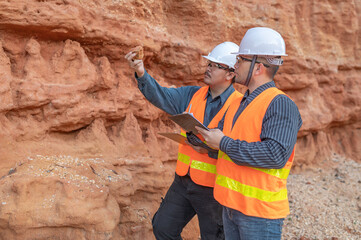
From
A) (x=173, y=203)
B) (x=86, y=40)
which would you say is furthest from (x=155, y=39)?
→ (x=173, y=203)

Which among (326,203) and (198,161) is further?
(326,203)

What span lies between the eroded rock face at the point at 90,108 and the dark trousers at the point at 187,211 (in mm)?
504

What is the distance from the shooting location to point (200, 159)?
3232mm

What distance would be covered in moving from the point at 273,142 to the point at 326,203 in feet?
14.2

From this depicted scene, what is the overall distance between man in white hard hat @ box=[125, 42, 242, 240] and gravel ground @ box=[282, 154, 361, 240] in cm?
230

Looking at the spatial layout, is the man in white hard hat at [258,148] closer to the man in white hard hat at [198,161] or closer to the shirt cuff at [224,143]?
the shirt cuff at [224,143]

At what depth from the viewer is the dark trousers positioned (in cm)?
321

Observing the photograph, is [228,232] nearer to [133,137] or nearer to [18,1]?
[133,137]

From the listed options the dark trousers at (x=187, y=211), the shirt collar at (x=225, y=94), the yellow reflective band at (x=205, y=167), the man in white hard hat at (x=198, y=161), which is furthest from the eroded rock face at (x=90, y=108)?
the shirt collar at (x=225, y=94)

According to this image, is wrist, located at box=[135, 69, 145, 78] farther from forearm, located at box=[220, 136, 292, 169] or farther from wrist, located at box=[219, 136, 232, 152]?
forearm, located at box=[220, 136, 292, 169]

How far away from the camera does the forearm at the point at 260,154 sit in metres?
2.28

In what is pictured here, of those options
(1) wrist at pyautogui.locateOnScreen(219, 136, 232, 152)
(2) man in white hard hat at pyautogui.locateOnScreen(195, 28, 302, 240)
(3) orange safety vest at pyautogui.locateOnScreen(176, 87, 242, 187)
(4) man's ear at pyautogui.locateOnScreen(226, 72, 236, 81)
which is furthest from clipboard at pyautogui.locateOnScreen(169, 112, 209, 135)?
(4) man's ear at pyautogui.locateOnScreen(226, 72, 236, 81)

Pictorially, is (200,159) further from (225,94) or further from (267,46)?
(267,46)

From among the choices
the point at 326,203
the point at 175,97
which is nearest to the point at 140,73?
the point at 175,97
